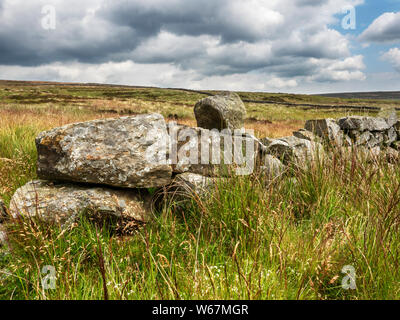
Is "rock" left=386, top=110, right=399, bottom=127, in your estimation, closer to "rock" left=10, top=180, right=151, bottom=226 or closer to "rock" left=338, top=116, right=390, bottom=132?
"rock" left=338, top=116, right=390, bottom=132

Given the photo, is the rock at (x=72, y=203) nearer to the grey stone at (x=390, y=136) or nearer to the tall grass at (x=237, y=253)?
the tall grass at (x=237, y=253)

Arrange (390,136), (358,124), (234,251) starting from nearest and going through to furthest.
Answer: (234,251), (358,124), (390,136)

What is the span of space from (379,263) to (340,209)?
3.56ft

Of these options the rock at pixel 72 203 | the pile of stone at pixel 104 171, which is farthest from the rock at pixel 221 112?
the rock at pixel 72 203

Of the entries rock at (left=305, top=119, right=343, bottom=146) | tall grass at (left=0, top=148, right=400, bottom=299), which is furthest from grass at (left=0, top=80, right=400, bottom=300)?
rock at (left=305, top=119, right=343, bottom=146)

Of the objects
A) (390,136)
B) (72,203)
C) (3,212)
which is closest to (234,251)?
(72,203)

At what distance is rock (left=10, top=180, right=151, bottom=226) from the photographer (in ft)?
10.8

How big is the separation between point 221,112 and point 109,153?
2.32 metres

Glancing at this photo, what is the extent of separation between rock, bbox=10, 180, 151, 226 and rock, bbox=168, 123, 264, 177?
2.68 ft

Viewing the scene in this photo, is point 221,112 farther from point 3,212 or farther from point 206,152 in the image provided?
point 3,212

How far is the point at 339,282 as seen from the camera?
2270 millimetres

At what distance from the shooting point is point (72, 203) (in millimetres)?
3373
